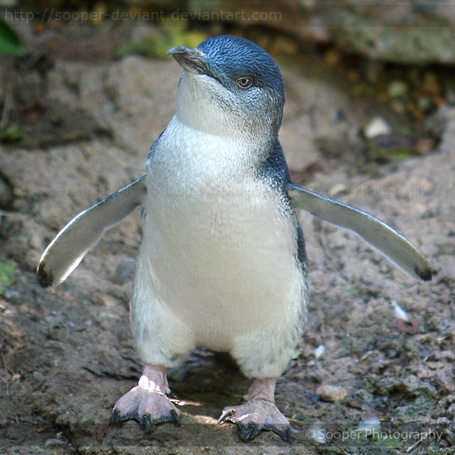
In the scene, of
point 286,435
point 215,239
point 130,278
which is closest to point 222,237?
point 215,239

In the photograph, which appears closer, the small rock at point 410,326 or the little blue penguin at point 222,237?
the little blue penguin at point 222,237

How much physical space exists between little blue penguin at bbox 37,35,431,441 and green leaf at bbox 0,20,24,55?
215 centimetres

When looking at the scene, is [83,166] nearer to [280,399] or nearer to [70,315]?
[70,315]

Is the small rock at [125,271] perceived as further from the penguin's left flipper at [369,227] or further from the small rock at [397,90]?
the small rock at [397,90]

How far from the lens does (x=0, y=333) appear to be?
323cm

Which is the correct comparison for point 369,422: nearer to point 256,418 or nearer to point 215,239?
point 256,418

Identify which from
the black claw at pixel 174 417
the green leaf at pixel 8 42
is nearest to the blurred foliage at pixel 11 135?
the green leaf at pixel 8 42

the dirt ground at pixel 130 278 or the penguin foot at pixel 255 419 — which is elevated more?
the dirt ground at pixel 130 278

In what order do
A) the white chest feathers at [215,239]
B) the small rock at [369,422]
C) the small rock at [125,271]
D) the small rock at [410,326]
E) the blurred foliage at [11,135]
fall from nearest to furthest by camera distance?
the white chest feathers at [215,239] < the small rock at [369,422] < the small rock at [410,326] < the small rock at [125,271] < the blurred foliage at [11,135]

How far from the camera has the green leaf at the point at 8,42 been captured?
15.0 feet

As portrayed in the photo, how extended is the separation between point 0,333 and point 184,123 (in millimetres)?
1462

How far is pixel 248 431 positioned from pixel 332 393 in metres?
0.61

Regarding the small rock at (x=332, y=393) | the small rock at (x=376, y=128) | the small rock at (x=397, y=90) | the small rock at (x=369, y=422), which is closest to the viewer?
the small rock at (x=369, y=422)

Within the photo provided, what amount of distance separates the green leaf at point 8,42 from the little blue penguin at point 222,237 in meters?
2.15
